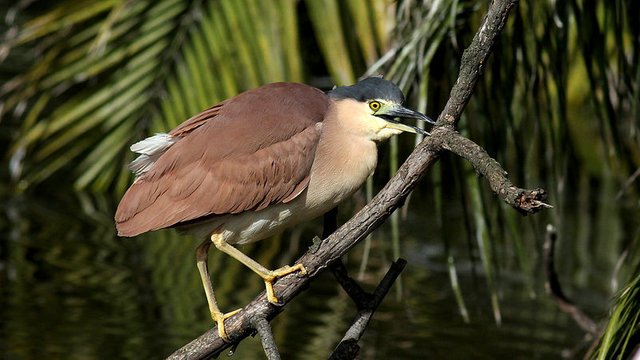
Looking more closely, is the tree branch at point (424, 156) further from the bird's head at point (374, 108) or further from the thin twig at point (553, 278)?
the thin twig at point (553, 278)

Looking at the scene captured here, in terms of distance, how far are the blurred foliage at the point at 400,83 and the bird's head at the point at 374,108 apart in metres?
0.53

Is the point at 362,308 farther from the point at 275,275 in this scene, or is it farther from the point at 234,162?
the point at 234,162

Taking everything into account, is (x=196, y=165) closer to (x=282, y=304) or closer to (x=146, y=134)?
(x=282, y=304)

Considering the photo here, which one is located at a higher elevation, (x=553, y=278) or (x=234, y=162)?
(x=234, y=162)

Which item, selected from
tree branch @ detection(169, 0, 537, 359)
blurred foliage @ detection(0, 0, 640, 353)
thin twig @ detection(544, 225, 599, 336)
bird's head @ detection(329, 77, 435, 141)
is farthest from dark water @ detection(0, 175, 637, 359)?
tree branch @ detection(169, 0, 537, 359)

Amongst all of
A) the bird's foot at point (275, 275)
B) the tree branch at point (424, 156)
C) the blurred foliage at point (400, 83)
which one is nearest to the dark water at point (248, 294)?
the blurred foliage at point (400, 83)

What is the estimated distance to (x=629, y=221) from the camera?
29.9ft

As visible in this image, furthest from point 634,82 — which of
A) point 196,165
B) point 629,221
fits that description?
point 629,221

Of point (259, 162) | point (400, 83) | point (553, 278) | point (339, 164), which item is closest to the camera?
point (339, 164)

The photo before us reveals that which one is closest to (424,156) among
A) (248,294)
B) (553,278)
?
(553,278)

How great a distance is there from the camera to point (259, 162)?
13.2 feet

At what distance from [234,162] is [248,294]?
302 centimetres

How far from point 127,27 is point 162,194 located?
9.04 ft

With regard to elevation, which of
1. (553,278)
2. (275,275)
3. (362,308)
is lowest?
(553,278)
